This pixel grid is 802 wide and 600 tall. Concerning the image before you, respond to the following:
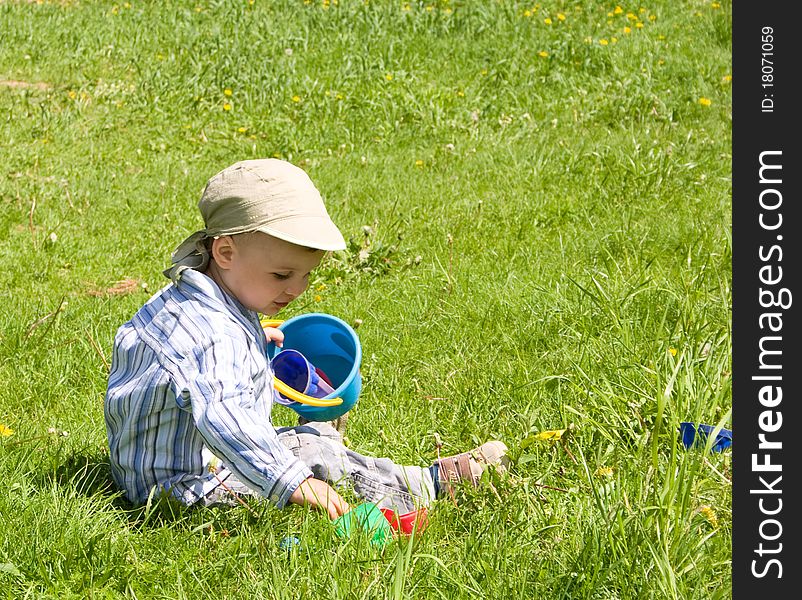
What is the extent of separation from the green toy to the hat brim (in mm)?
683

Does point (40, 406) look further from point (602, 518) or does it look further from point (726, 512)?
point (726, 512)

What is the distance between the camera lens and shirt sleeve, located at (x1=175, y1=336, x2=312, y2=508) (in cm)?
253

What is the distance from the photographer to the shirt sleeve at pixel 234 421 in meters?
2.53

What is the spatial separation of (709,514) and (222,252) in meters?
1.45

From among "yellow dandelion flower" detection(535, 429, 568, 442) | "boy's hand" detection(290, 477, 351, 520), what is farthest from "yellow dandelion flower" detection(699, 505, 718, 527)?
"boy's hand" detection(290, 477, 351, 520)

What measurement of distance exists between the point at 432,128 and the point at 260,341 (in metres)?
4.62

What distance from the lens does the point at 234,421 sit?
99.3 inches

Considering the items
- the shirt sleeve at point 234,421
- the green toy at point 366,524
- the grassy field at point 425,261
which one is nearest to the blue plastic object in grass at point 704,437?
the grassy field at point 425,261

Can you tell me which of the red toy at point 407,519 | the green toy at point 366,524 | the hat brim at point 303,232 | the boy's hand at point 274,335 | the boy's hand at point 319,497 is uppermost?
the hat brim at point 303,232

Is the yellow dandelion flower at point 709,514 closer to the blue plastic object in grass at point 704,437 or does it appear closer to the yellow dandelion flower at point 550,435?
the blue plastic object in grass at point 704,437

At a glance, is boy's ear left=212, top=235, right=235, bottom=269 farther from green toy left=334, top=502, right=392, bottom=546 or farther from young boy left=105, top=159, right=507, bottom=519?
green toy left=334, top=502, right=392, bottom=546

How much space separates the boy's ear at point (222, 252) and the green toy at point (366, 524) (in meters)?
0.75

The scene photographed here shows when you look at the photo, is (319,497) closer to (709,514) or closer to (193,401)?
(193,401)

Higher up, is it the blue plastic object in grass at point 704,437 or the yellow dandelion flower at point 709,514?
the blue plastic object in grass at point 704,437
